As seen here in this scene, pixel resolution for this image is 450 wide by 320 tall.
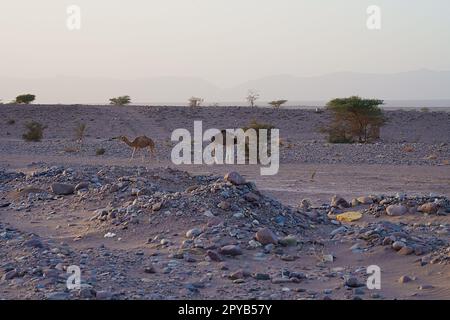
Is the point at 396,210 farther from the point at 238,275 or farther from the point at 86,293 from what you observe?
the point at 86,293

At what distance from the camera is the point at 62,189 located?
12.2 m

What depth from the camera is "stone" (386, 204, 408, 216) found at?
11281mm

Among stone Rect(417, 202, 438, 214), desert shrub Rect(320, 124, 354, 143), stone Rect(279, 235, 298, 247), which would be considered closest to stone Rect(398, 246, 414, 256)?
stone Rect(279, 235, 298, 247)

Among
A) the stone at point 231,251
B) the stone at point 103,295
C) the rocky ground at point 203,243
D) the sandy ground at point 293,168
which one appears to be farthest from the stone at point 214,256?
the stone at point 103,295

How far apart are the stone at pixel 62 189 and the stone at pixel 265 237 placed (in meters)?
4.75

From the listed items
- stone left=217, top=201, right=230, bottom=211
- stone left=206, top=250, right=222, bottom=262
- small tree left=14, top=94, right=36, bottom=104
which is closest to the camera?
stone left=206, top=250, right=222, bottom=262

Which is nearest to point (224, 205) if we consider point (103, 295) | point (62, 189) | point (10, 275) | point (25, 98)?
point (10, 275)

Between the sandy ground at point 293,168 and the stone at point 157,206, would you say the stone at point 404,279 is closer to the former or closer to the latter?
the sandy ground at point 293,168

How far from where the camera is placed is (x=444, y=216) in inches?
436

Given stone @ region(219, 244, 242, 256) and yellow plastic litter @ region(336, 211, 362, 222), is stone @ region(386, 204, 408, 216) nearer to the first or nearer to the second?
yellow plastic litter @ region(336, 211, 362, 222)

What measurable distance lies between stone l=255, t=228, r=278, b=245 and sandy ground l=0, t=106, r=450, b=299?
1.71 feet

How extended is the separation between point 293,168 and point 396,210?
8.82m

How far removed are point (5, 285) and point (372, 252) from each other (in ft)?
14.3

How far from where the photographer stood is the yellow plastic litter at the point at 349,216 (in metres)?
11.1
